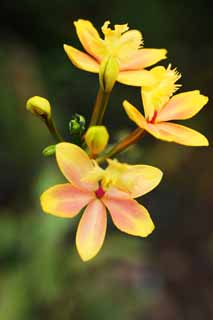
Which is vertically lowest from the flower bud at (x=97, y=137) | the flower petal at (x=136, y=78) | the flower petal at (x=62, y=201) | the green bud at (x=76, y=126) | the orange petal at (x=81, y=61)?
the flower petal at (x=62, y=201)

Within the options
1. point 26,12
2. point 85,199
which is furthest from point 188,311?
point 85,199

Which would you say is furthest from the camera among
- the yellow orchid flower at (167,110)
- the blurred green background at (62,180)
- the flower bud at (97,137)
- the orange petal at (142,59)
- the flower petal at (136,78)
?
the blurred green background at (62,180)

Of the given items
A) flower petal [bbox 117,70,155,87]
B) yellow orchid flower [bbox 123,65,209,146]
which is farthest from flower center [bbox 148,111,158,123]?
flower petal [bbox 117,70,155,87]

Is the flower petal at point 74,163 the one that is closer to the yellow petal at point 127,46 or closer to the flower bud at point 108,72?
the flower bud at point 108,72

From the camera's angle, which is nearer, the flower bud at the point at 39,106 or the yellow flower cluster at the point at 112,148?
the yellow flower cluster at the point at 112,148

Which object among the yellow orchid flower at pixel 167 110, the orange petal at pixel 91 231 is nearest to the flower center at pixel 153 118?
the yellow orchid flower at pixel 167 110

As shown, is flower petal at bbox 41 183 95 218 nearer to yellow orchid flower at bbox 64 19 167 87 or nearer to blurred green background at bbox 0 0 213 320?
yellow orchid flower at bbox 64 19 167 87

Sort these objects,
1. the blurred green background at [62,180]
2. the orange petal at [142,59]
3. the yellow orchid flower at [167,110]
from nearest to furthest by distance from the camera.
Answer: the yellow orchid flower at [167,110]
the orange petal at [142,59]
the blurred green background at [62,180]
